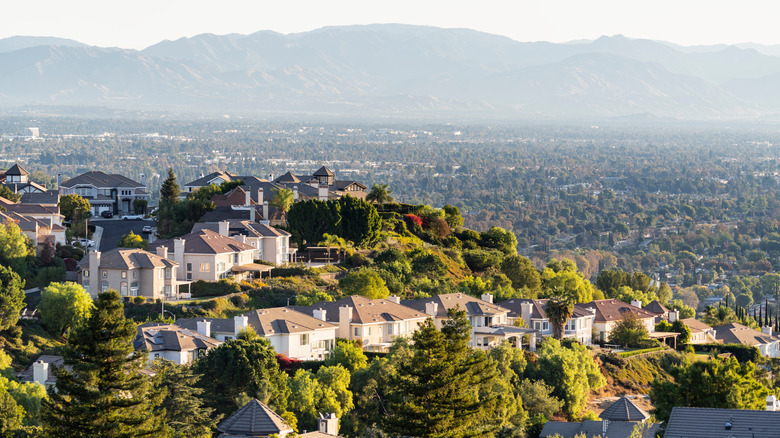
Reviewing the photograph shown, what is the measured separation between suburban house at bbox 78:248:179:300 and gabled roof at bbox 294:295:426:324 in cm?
781

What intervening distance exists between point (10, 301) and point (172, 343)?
9.88 metres

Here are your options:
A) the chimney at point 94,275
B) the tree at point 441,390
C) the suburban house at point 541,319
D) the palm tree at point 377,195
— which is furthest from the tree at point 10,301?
the palm tree at point 377,195

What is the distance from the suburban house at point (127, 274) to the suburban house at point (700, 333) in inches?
1250

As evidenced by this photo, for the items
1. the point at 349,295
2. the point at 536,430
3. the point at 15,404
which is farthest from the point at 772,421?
the point at 349,295

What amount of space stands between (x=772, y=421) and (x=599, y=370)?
104ft

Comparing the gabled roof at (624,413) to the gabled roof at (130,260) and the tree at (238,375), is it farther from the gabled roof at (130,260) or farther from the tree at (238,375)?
the gabled roof at (130,260)

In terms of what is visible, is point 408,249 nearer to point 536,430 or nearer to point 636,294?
point 636,294

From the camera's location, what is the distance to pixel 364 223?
84000 millimetres

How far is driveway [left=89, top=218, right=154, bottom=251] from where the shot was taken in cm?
8375

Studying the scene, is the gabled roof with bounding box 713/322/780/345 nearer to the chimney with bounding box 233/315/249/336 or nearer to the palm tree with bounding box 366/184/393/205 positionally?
the palm tree with bounding box 366/184/393/205

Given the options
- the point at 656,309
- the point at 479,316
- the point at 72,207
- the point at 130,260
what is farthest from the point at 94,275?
the point at 656,309

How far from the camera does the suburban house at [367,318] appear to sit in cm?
6456

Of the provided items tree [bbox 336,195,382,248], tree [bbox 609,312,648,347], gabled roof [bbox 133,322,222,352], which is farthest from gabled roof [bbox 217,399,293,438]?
tree [bbox 336,195,382,248]

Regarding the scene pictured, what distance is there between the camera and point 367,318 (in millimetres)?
65250
